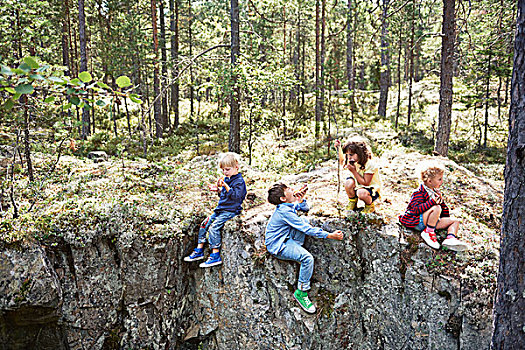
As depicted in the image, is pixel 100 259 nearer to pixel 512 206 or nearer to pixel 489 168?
pixel 512 206

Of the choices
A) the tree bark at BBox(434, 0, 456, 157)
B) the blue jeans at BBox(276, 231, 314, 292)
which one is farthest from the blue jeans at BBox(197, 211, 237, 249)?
the tree bark at BBox(434, 0, 456, 157)

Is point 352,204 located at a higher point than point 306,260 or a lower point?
higher

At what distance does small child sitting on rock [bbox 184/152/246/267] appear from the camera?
5379 millimetres

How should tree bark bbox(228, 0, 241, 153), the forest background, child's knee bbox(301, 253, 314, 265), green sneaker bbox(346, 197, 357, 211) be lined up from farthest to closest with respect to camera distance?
1. tree bark bbox(228, 0, 241, 153)
2. the forest background
3. green sneaker bbox(346, 197, 357, 211)
4. child's knee bbox(301, 253, 314, 265)

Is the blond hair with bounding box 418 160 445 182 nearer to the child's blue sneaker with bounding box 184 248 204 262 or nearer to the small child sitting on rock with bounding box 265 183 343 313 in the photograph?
the small child sitting on rock with bounding box 265 183 343 313

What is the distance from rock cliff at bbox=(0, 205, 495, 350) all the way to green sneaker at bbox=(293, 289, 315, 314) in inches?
5.5

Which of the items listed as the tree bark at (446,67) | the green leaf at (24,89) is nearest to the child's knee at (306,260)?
the green leaf at (24,89)

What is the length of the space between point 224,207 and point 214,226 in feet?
1.23

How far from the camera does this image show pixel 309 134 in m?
15.8

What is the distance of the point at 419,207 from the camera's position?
4.67 metres

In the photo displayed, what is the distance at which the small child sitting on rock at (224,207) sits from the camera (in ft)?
17.6

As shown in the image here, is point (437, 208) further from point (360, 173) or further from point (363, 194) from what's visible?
point (360, 173)

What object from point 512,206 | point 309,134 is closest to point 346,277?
point 512,206

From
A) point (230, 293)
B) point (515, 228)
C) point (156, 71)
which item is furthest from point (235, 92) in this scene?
point (156, 71)
